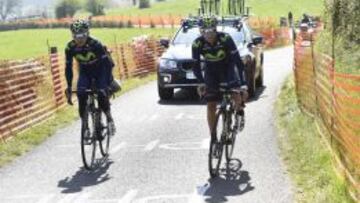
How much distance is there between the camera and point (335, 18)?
19.7 m

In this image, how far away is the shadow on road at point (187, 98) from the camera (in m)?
17.0

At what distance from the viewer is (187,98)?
1788 cm

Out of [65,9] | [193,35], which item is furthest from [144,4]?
[193,35]

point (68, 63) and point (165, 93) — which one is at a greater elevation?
point (68, 63)

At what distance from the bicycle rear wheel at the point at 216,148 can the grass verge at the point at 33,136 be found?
11.0 feet

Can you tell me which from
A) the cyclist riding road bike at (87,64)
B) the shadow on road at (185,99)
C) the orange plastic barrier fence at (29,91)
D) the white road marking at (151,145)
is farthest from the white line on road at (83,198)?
the shadow on road at (185,99)

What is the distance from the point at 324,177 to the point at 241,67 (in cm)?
185

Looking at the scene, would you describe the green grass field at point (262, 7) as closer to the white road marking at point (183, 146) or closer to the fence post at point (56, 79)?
the fence post at point (56, 79)

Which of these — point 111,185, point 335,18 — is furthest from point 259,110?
point 111,185

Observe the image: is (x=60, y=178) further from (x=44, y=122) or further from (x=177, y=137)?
(x=44, y=122)

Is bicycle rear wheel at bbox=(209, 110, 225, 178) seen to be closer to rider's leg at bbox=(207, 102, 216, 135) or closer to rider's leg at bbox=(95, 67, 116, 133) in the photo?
rider's leg at bbox=(207, 102, 216, 135)

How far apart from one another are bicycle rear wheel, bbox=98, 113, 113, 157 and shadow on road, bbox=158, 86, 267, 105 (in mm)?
5657

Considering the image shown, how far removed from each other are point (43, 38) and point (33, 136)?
69784 millimetres

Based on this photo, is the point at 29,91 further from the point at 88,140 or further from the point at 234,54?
the point at 234,54
